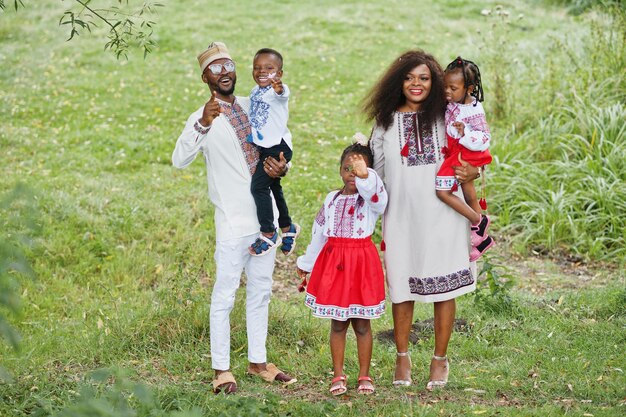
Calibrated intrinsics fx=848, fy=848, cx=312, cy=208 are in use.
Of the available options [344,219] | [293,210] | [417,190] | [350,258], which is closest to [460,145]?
[417,190]

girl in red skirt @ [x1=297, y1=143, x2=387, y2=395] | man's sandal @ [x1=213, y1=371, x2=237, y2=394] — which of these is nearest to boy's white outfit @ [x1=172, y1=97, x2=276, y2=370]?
man's sandal @ [x1=213, y1=371, x2=237, y2=394]

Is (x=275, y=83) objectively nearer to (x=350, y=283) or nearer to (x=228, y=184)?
(x=228, y=184)

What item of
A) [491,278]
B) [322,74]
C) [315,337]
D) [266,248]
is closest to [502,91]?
[322,74]

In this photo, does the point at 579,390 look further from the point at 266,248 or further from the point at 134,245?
the point at 134,245

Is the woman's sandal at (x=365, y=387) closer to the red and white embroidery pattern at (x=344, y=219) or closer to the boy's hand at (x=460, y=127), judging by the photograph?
the red and white embroidery pattern at (x=344, y=219)

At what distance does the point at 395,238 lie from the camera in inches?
183

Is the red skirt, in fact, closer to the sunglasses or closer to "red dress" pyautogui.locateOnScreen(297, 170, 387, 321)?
"red dress" pyautogui.locateOnScreen(297, 170, 387, 321)

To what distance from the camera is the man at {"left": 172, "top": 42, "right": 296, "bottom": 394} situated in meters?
4.48

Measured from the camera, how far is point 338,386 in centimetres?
465

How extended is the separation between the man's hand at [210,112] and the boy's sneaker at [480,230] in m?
1.54

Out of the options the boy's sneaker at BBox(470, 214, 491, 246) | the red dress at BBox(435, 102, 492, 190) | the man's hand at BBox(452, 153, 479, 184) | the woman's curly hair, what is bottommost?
the boy's sneaker at BBox(470, 214, 491, 246)

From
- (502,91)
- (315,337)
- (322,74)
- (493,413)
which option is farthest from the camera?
(322,74)

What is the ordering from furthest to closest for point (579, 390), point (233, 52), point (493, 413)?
point (233, 52) → point (579, 390) → point (493, 413)

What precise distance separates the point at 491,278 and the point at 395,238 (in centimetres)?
167
